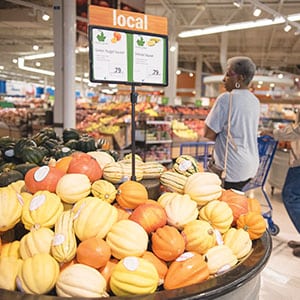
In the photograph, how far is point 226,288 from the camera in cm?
119

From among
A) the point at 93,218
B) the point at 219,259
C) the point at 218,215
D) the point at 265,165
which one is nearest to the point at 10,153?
the point at 93,218

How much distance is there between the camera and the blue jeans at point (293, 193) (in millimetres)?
3455

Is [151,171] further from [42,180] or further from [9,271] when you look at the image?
[9,271]

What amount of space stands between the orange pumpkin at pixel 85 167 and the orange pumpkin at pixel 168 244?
0.44m

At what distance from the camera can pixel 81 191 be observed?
1.49 metres

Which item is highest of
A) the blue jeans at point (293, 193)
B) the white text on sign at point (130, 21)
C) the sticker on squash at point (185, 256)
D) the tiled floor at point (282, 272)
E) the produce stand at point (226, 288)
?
the white text on sign at point (130, 21)

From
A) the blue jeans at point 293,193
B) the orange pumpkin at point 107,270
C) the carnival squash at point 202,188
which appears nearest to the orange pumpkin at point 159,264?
the orange pumpkin at point 107,270

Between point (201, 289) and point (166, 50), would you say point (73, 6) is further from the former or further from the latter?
point (201, 289)

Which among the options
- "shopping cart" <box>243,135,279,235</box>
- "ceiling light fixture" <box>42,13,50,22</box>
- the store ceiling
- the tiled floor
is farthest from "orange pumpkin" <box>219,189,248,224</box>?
"ceiling light fixture" <box>42,13,50,22</box>

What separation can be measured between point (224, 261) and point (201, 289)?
0.20 metres

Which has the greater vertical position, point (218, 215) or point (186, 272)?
point (218, 215)

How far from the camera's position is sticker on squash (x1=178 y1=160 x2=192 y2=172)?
175 cm

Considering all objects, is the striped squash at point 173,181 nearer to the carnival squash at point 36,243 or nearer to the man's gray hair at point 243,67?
the carnival squash at point 36,243

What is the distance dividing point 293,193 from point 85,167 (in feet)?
8.27
